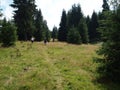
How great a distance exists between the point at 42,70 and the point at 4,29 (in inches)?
894

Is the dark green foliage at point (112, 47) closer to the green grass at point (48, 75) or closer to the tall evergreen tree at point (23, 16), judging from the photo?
the green grass at point (48, 75)

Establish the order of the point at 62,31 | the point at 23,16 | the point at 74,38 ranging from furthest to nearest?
the point at 62,31 → the point at 74,38 → the point at 23,16

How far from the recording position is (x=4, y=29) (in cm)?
4791

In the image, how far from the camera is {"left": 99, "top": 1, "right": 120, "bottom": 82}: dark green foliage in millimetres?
24406

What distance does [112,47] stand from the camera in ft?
81.7

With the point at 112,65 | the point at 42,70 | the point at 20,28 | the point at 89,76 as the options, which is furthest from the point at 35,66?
the point at 20,28

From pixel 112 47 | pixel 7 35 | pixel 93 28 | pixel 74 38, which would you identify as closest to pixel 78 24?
pixel 93 28

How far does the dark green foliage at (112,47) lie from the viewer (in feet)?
80.1

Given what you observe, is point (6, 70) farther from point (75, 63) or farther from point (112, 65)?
point (112, 65)

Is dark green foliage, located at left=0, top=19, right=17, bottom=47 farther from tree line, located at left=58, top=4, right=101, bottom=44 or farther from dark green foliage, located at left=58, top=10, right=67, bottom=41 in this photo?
dark green foliage, located at left=58, top=10, right=67, bottom=41

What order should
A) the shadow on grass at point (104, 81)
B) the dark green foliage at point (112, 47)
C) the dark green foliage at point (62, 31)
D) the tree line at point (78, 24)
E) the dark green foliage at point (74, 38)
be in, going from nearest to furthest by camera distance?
the shadow on grass at point (104, 81)
the dark green foliage at point (112, 47)
the dark green foliage at point (74, 38)
the tree line at point (78, 24)
the dark green foliage at point (62, 31)

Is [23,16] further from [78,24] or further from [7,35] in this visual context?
[78,24]

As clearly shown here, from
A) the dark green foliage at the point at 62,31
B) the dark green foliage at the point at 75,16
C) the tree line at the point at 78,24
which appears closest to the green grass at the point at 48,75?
the tree line at the point at 78,24

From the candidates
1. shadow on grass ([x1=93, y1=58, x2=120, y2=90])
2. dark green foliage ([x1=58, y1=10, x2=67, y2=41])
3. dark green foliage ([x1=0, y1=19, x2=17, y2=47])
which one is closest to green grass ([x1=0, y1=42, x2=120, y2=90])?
shadow on grass ([x1=93, y1=58, x2=120, y2=90])
